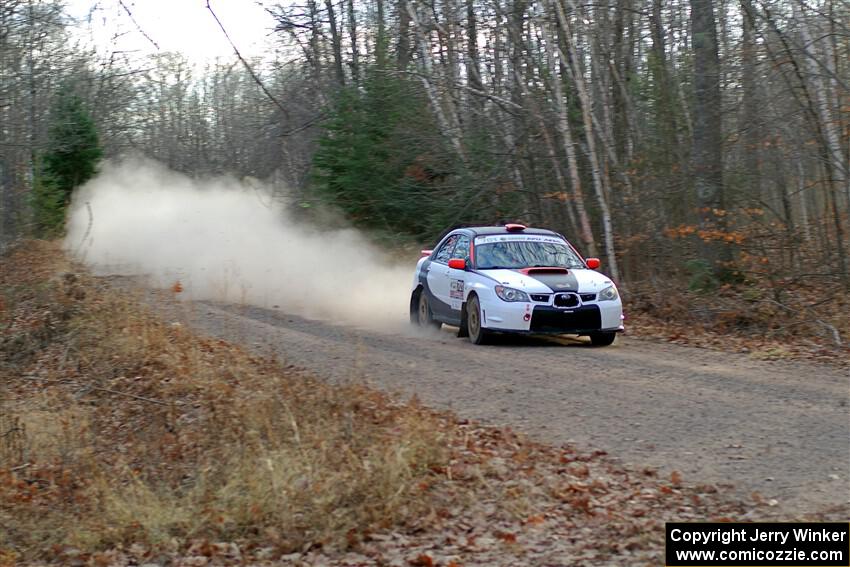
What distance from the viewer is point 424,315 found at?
16719mm

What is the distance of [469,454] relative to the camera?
8000 mm

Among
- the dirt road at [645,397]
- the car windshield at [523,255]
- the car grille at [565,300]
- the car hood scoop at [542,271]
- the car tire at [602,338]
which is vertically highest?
the car windshield at [523,255]

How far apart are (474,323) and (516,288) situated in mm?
992

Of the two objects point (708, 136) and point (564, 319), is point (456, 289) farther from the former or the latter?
point (708, 136)

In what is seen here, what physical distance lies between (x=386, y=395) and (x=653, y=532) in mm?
4306

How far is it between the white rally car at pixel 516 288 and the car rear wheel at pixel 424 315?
A: 0.02m

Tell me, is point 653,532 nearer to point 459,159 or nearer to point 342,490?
point 342,490

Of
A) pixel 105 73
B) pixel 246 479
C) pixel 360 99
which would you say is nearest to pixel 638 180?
pixel 360 99

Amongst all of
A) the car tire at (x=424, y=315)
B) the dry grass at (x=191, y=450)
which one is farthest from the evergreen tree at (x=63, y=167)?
the dry grass at (x=191, y=450)

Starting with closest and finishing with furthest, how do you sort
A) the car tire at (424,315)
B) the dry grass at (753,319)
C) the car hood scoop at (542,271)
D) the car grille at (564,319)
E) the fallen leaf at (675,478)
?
the fallen leaf at (675,478) < the car grille at (564,319) < the dry grass at (753,319) < the car hood scoop at (542,271) < the car tire at (424,315)

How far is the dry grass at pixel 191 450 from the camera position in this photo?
23.0ft

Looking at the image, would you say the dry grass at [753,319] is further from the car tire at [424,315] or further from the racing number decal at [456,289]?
the car tire at [424,315]

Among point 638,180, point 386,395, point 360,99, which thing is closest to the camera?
→ point 386,395

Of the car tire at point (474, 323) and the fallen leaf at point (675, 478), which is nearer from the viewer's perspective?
the fallen leaf at point (675, 478)
